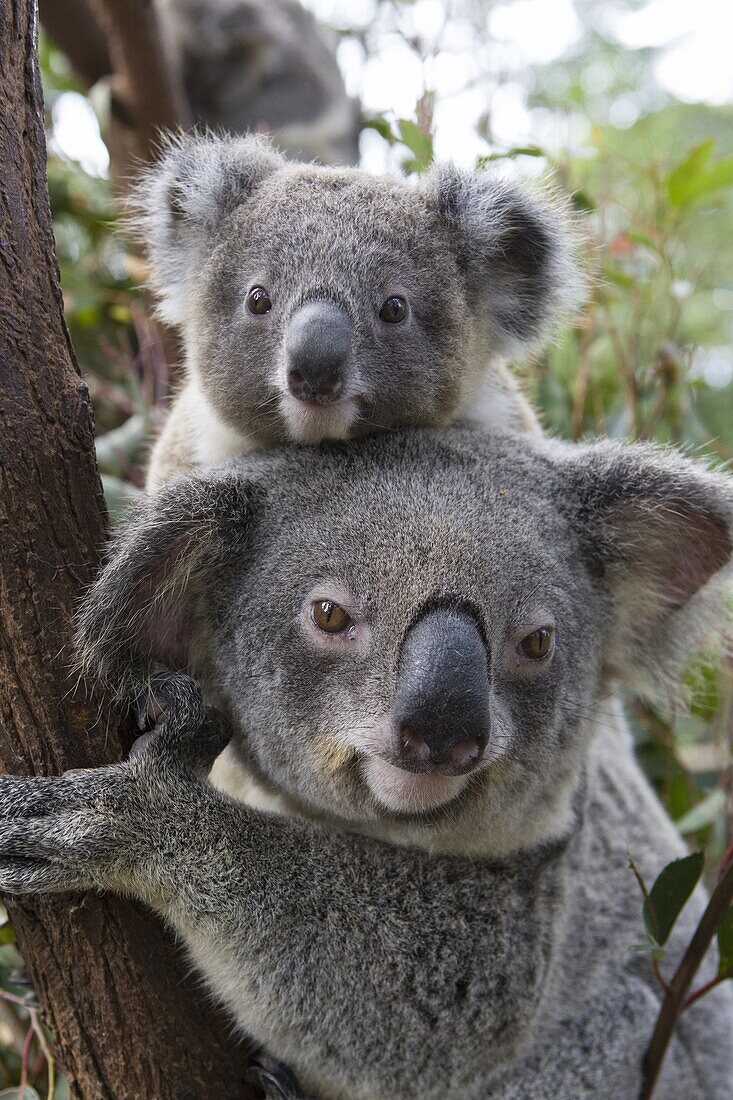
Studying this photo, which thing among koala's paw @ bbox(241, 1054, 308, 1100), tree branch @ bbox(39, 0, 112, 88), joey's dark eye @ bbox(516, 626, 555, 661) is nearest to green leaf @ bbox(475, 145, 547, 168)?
joey's dark eye @ bbox(516, 626, 555, 661)

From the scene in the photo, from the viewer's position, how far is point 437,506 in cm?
206

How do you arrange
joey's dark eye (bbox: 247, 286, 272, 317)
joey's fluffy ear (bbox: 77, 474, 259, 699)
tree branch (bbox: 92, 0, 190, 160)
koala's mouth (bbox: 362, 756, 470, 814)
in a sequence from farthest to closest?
tree branch (bbox: 92, 0, 190, 160) → joey's dark eye (bbox: 247, 286, 272, 317) → joey's fluffy ear (bbox: 77, 474, 259, 699) → koala's mouth (bbox: 362, 756, 470, 814)

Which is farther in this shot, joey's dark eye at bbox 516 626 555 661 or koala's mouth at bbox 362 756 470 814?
joey's dark eye at bbox 516 626 555 661

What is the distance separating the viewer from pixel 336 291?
2137 millimetres

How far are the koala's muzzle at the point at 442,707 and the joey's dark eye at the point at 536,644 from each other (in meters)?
0.25

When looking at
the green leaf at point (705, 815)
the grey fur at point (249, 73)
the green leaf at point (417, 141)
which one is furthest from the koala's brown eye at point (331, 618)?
the grey fur at point (249, 73)

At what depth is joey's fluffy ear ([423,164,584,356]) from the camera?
244 centimetres

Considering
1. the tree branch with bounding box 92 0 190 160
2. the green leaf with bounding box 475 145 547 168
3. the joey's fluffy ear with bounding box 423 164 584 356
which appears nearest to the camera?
the joey's fluffy ear with bounding box 423 164 584 356

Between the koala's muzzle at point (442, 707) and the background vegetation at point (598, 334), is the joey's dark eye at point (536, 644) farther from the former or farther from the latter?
the background vegetation at point (598, 334)

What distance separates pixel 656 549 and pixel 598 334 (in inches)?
83.6

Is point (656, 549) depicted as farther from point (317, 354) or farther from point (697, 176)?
point (697, 176)

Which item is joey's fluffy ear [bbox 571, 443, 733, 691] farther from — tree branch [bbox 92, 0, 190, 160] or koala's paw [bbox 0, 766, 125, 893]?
tree branch [bbox 92, 0, 190, 160]

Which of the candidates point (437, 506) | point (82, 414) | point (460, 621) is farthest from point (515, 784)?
point (82, 414)

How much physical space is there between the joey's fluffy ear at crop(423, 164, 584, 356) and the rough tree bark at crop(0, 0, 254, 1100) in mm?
1002
